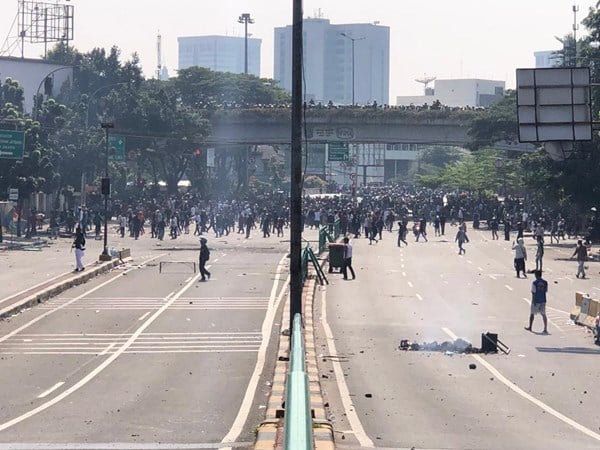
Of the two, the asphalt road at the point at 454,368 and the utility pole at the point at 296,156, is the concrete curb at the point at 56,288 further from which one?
the utility pole at the point at 296,156

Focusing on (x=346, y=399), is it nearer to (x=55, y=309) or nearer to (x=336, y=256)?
(x=55, y=309)

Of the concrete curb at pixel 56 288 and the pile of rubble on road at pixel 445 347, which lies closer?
the pile of rubble on road at pixel 445 347

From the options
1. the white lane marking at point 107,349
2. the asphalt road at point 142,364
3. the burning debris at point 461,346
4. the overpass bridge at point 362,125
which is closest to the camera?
the asphalt road at point 142,364

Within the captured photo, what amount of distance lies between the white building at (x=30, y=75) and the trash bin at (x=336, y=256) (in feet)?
196

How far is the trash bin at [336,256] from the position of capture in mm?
42800

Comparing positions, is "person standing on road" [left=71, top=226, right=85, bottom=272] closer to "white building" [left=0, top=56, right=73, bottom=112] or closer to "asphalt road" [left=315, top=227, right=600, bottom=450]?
"asphalt road" [left=315, top=227, right=600, bottom=450]

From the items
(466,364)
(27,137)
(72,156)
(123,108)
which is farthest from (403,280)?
(123,108)

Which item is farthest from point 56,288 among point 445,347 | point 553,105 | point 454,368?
point 454,368

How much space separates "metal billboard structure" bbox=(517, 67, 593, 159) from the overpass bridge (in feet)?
189

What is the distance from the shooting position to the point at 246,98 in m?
126

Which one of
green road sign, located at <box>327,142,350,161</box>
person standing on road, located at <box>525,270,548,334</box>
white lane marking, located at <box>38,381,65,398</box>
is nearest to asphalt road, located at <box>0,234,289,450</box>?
white lane marking, located at <box>38,381,65,398</box>

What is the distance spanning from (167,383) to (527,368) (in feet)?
22.2

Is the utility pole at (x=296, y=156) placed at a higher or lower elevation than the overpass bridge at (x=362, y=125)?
lower

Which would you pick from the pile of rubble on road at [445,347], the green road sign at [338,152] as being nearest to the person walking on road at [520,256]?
the pile of rubble on road at [445,347]
